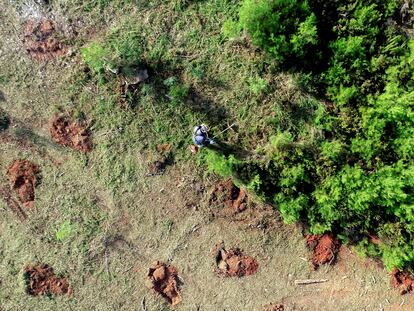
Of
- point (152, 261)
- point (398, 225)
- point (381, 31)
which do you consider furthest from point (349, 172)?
point (152, 261)

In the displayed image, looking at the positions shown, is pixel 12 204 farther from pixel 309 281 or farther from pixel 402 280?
pixel 402 280

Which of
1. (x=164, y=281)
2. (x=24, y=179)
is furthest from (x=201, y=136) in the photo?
(x=24, y=179)

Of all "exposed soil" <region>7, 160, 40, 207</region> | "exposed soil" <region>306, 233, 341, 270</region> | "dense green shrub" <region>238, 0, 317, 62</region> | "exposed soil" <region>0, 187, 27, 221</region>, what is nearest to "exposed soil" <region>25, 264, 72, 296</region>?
"exposed soil" <region>0, 187, 27, 221</region>

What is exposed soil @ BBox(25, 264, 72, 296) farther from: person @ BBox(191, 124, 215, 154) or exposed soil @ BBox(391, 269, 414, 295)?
exposed soil @ BBox(391, 269, 414, 295)

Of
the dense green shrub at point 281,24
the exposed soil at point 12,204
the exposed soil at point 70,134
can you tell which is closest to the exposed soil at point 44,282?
the exposed soil at point 12,204

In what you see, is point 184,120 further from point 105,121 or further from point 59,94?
point 59,94

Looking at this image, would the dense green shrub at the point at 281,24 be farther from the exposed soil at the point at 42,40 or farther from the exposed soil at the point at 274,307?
the exposed soil at the point at 274,307
